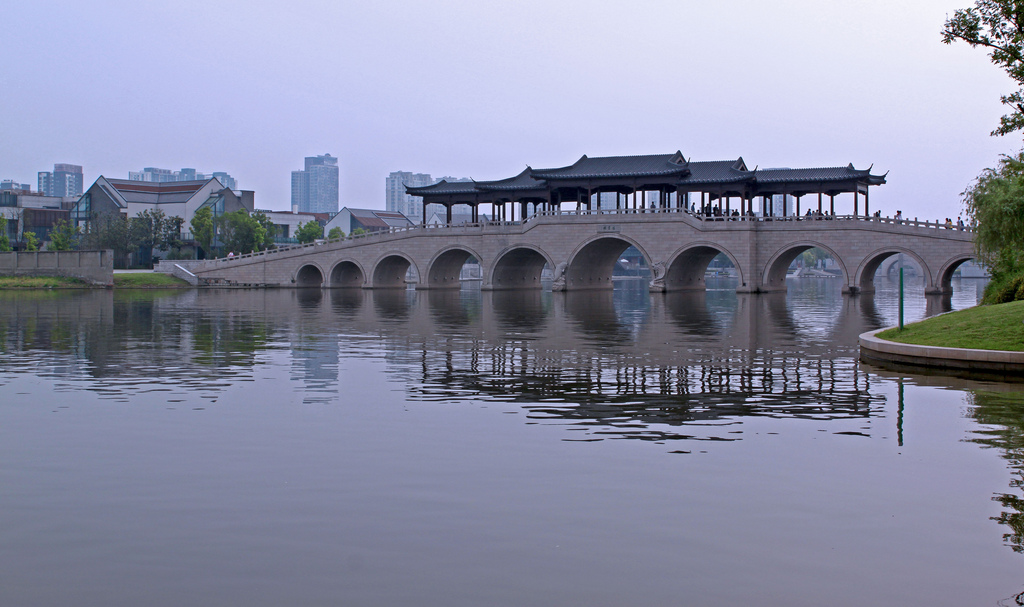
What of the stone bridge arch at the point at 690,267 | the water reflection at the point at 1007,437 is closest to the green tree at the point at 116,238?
the stone bridge arch at the point at 690,267

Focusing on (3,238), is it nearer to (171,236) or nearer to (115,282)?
(171,236)

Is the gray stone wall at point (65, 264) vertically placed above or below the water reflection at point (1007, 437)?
above

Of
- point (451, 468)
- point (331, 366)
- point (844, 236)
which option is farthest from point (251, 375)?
point (844, 236)

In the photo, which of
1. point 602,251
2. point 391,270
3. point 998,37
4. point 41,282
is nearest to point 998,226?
point 998,37

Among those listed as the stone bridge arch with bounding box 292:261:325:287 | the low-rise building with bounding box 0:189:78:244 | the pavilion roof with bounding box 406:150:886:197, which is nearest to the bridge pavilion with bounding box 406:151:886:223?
the pavilion roof with bounding box 406:150:886:197

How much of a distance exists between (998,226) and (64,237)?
72.5 meters

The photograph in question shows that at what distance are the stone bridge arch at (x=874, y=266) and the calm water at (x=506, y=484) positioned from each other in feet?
105

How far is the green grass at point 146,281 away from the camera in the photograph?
64688 mm

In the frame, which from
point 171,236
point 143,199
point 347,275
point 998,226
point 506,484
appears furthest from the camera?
point 143,199

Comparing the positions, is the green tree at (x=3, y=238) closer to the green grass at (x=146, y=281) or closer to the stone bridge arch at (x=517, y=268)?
the green grass at (x=146, y=281)

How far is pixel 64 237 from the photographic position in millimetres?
78688

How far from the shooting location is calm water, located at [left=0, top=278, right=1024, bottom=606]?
6.30 meters

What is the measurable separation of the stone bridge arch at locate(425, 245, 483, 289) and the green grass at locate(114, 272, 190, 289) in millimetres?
17577

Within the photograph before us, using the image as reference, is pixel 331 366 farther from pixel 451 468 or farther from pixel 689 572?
pixel 689 572
